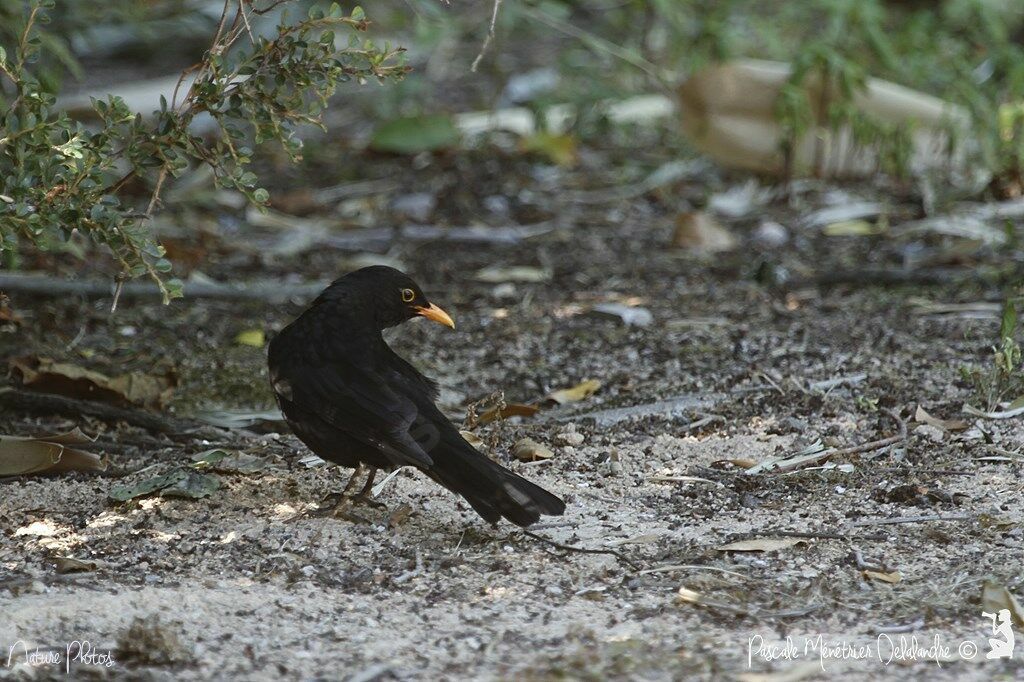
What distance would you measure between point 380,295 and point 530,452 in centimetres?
74

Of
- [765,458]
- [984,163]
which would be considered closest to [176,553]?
[765,458]

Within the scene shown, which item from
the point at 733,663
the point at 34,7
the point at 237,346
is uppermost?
the point at 34,7

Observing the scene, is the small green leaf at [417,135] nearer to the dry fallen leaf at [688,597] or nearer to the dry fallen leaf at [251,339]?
the dry fallen leaf at [251,339]

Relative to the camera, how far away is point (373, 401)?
161 inches

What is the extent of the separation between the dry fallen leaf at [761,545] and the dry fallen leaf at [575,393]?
5.11 ft

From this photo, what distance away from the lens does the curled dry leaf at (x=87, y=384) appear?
5.04 meters

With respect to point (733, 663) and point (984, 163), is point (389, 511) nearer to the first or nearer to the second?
point (733, 663)

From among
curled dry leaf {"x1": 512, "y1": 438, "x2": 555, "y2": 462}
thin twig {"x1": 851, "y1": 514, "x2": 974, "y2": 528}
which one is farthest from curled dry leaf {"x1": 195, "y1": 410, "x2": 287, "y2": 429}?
thin twig {"x1": 851, "y1": 514, "x2": 974, "y2": 528}

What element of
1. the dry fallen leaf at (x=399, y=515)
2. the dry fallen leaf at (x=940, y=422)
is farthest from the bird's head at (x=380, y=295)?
the dry fallen leaf at (x=940, y=422)

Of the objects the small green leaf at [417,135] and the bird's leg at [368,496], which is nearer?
the bird's leg at [368,496]

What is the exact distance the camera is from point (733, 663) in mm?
3070

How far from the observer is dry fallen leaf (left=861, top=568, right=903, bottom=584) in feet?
11.6

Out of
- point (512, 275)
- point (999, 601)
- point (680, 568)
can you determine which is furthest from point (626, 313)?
point (999, 601)

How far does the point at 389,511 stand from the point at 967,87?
517 centimetres
